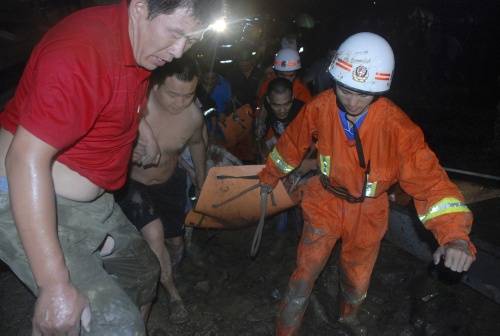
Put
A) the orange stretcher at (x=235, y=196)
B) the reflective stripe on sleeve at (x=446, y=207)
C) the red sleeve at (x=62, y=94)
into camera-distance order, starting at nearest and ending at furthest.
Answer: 1. the red sleeve at (x=62, y=94)
2. the reflective stripe on sleeve at (x=446, y=207)
3. the orange stretcher at (x=235, y=196)

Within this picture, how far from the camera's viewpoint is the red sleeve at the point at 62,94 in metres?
1.36

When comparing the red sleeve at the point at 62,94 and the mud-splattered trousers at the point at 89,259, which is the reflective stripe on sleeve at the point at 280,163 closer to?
the mud-splattered trousers at the point at 89,259

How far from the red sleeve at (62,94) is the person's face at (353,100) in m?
1.69

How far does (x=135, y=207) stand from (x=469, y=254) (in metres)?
2.36

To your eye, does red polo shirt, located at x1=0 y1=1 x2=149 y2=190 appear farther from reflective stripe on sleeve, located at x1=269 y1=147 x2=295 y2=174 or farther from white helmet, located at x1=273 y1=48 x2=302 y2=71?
white helmet, located at x1=273 y1=48 x2=302 y2=71

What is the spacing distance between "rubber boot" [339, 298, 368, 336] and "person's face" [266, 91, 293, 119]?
2.26 meters

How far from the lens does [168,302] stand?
3.65 meters

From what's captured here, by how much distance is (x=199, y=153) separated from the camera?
3.98 m

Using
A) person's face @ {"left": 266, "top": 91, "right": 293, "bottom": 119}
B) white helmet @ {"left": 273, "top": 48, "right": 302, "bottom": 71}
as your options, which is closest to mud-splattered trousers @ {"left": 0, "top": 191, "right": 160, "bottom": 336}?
person's face @ {"left": 266, "top": 91, "right": 293, "bottom": 119}

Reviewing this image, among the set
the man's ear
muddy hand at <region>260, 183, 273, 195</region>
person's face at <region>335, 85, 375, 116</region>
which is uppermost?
the man's ear

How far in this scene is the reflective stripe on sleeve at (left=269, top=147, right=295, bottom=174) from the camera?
3.22m

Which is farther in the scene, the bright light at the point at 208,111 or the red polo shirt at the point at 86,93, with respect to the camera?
the bright light at the point at 208,111

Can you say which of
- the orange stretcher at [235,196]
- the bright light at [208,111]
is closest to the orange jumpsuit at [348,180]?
the orange stretcher at [235,196]

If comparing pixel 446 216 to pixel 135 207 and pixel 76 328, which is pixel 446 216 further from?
pixel 135 207
